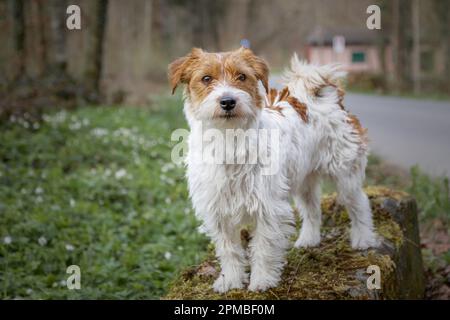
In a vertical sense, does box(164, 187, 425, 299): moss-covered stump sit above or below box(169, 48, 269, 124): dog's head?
below

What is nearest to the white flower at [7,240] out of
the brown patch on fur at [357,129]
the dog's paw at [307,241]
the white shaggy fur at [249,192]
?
the white shaggy fur at [249,192]

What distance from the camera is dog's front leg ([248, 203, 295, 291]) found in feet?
12.1

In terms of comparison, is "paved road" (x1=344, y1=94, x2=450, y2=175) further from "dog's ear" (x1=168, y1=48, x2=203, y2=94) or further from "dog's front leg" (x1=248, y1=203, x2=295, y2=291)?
"dog's ear" (x1=168, y1=48, x2=203, y2=94)

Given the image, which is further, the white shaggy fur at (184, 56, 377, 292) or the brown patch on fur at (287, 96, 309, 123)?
the brown patch on fur at (287, 96, 309, 123)

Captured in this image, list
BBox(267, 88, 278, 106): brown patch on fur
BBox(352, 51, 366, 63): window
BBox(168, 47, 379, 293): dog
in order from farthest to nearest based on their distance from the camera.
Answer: BBox(352, 51, 366, 63): window → BBox(267, 88, 278, 106): brown patch on fur → BBox(168, 47, 379, 293): dog

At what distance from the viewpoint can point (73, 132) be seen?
11.1m

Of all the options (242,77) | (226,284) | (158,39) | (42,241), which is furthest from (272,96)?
(158,39)

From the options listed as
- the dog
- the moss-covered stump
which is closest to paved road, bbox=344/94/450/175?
the moss-covered stump

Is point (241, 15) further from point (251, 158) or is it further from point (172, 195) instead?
point (251, 158)

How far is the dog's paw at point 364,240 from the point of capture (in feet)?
15.0

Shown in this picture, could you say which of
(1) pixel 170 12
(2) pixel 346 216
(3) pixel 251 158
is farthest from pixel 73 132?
Result: (1) pixel 170 12

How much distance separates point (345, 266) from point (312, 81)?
173cm

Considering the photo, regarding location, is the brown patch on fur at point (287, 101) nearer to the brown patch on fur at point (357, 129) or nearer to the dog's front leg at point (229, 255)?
the brown patch on fur at point (357, 129)

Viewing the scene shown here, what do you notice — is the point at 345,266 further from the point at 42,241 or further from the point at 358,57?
the point at 358,57
